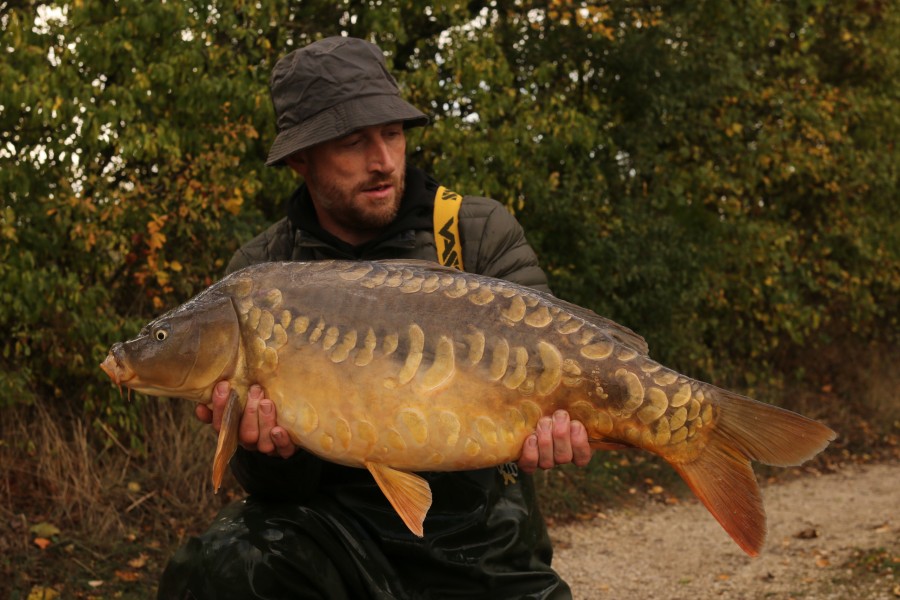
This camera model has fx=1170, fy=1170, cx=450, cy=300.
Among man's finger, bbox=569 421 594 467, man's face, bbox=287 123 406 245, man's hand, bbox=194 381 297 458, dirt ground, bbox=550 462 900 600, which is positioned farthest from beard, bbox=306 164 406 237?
dirt ground, bbox=550 462 900 600

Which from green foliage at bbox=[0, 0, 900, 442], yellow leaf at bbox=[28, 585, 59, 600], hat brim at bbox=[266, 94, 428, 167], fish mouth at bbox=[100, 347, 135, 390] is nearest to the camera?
fish mouth at bbox=[100, 347, 135, 390]

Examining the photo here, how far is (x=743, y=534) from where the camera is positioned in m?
2.26

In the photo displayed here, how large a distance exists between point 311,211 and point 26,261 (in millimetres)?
2583

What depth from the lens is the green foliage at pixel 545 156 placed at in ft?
17.5

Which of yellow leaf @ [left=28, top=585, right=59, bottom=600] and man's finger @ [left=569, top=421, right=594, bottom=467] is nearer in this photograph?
man's finger @ [left=569, top=421, right=594, bottom=467]

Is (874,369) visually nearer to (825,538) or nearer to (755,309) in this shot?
(755,309)

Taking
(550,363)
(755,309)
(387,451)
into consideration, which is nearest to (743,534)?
(550,363)

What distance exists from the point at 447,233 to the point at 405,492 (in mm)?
802

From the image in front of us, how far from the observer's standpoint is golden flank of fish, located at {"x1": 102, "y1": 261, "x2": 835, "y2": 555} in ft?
7.42

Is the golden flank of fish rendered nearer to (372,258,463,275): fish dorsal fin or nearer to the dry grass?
(372,258,463,275): fish dorsal fin

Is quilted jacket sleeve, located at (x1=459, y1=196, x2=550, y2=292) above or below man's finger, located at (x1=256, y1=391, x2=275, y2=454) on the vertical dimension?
above

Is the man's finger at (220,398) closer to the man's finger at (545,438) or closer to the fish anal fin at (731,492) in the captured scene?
Answer: the man's finger at (545,438)

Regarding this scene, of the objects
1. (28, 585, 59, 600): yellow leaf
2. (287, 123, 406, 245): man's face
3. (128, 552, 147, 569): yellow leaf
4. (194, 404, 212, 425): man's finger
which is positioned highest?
(287, 123, 406, 245): man's face

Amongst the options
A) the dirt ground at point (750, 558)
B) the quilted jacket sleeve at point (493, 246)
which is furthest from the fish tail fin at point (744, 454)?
the dirt ground at point (750, 558)
